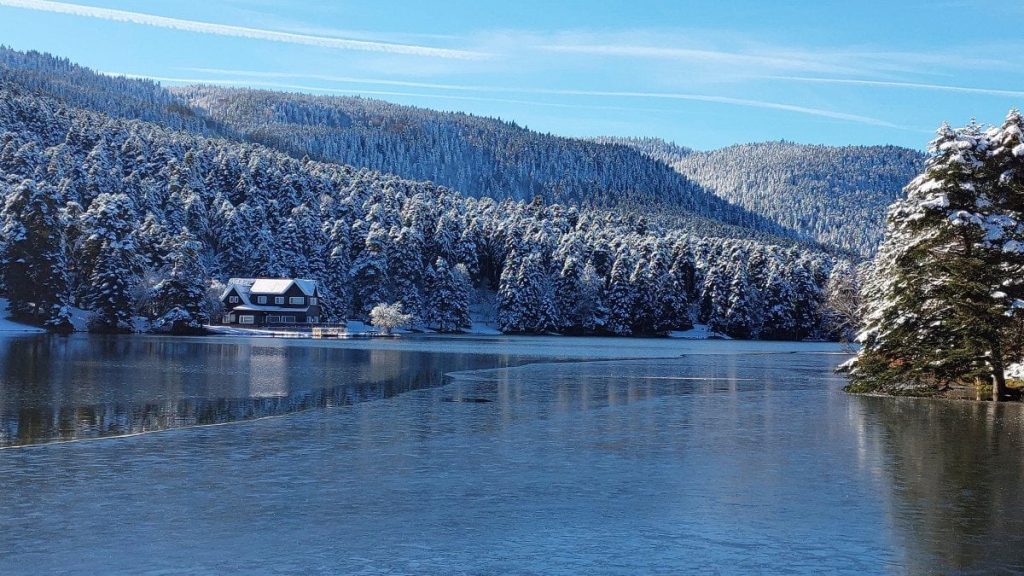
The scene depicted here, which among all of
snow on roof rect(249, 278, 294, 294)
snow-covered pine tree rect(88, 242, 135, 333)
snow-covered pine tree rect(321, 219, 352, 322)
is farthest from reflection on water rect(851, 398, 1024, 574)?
snow-covered pine tree rect(321, 219, 352, 322)

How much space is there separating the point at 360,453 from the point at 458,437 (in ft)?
11.8

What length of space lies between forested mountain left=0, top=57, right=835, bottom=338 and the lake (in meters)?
88.5

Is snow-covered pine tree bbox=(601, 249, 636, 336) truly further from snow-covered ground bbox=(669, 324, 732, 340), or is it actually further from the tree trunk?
the tree trunk

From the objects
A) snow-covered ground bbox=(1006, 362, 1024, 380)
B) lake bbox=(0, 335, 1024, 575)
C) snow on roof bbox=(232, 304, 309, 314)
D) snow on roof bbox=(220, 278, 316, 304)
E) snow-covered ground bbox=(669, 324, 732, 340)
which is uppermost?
snow on roof bbox=(220, 278, 316, 304)

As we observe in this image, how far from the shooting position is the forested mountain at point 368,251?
128 m

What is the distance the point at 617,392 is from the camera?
38875 millimetres

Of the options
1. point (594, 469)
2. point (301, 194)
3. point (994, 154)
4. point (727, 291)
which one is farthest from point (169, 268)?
point (594, 469)

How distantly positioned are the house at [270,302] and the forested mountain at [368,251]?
409 cm

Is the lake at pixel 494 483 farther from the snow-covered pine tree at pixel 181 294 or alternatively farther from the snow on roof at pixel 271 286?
the snow on roof at pixel 271 286

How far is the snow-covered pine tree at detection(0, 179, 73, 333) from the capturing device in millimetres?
100688

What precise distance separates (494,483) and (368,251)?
5049 inches

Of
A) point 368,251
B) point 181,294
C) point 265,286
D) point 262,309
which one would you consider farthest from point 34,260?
point 368,251

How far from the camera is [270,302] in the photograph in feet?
425

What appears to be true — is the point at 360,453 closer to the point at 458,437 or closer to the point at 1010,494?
the point at 458,437
